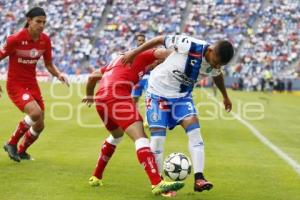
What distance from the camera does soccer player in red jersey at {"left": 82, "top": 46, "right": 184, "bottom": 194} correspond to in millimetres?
7766

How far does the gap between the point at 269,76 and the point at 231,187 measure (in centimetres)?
4428

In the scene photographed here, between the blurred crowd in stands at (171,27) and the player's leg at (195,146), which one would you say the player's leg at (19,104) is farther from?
the blurred crowd in stands at (171,27)

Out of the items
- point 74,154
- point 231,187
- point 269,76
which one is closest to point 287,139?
point 74,154

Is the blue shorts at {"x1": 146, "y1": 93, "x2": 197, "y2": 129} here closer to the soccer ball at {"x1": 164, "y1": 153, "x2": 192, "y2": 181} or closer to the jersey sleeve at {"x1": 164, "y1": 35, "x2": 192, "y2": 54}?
the soccer ball at {"x1": 164, "y1": 153, "x2": 192, "y2": 181}

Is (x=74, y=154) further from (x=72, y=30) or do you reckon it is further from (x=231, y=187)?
(x=72, y=30)

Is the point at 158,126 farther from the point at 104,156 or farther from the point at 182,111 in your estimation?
the point at 104,156

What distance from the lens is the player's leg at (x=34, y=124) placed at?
10.8 meters

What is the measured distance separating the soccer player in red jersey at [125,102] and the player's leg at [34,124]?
2.18 meters

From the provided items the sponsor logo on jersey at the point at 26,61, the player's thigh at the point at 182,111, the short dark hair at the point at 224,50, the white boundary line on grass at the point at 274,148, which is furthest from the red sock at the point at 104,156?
the white boundary line on grass at the point at 274,148

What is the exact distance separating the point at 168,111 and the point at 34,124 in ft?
11.3

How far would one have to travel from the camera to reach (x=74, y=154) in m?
12.5

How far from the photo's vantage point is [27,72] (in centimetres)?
1105

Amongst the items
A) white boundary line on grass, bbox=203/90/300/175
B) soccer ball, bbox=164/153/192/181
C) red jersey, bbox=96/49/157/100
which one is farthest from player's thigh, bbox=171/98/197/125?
white boundary line on grass, bbox=203/90/300/175

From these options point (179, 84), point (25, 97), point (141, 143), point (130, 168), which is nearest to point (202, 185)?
point (141, 143)
